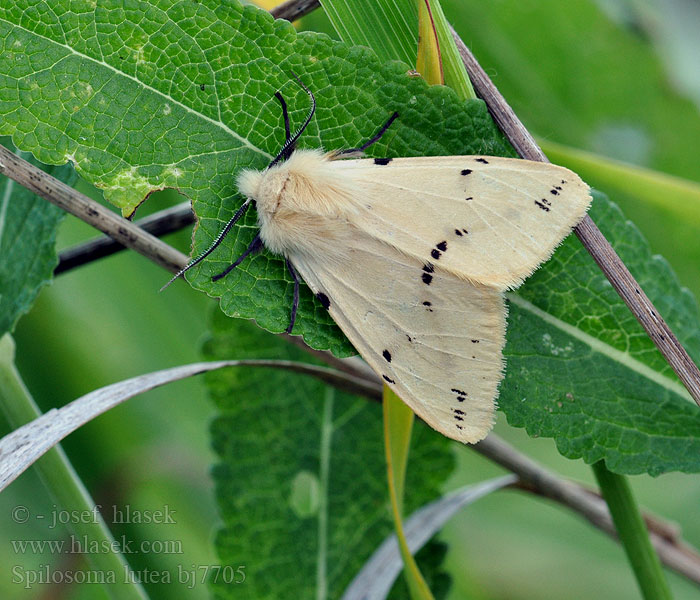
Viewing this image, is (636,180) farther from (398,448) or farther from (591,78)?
(591,78)

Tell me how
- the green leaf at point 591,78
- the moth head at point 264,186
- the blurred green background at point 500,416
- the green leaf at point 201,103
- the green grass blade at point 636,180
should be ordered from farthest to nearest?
the green leaf at point 591,78, the blurred green background at point 500,416, the green grass blade at point 636,180, the moth head at point 264,186, the green leaf at point 201,103

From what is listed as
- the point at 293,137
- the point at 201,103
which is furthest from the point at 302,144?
the point at 201,103

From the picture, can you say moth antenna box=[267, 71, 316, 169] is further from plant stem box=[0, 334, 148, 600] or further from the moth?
plant stem box=[0, 334, 148, 600]

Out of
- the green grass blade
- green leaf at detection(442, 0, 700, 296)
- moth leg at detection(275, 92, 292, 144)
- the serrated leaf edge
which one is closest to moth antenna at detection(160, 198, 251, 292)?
moth leg at detection(275, 92, 292, 144)

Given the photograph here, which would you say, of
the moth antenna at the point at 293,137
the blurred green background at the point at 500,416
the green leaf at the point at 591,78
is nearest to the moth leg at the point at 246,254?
the moth antenna at the point at 293,137

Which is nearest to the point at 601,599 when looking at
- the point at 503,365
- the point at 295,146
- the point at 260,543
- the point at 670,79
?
the point at 260,543

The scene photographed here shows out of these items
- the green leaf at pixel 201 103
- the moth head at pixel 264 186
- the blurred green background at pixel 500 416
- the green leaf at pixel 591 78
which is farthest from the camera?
the green leaf at pixel 591 78

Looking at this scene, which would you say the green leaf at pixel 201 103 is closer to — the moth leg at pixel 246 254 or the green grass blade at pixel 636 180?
the moth leg at pixel 246 254
